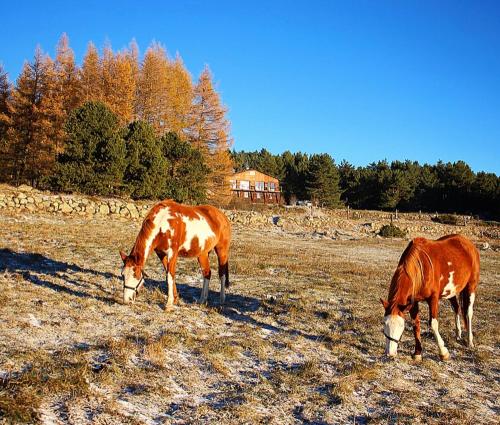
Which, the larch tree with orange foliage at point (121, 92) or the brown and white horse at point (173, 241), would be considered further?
the larch tree with orange foliage at point (121, 92)

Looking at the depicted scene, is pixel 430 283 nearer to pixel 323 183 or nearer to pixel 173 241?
pixel 173 241

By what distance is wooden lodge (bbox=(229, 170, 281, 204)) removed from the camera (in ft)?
217

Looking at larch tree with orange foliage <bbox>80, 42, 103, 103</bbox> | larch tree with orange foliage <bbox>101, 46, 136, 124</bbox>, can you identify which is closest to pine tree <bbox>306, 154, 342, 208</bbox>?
larch tree with orange foliage <bbox>101, 46, 136, 124</bbox>

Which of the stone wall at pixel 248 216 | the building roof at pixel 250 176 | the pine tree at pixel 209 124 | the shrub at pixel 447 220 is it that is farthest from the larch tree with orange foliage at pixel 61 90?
the shrub at pixel 447 220

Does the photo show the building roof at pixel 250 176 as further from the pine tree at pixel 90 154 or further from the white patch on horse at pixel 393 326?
the white patch on horse at pixel 393 326

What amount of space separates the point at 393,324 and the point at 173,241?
4520mm

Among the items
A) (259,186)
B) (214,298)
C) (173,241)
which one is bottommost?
(214,298)

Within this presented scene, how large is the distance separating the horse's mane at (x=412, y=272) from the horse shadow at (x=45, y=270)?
5514 millimetres

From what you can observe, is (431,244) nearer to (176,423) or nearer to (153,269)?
(176,423)

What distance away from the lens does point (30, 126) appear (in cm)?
3256

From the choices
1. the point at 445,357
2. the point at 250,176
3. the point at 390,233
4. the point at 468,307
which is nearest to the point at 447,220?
the point at 390,233

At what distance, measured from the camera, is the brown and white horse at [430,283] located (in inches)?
225

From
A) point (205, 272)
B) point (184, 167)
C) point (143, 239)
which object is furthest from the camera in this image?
point (184, 167)

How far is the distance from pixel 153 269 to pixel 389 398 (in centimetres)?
850
